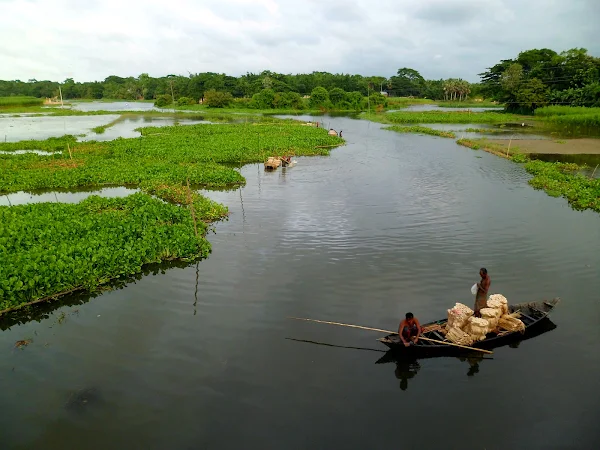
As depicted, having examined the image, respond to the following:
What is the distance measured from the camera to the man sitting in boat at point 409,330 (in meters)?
9.46

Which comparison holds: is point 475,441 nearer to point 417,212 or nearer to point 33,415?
point 33,415

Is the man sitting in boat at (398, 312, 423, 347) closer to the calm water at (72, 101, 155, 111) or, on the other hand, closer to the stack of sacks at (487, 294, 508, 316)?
the stack of sacks at (487, 294, 508, 316)

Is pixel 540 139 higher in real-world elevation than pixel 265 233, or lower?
higher

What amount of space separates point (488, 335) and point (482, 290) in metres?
1.21

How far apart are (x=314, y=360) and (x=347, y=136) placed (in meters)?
45.3

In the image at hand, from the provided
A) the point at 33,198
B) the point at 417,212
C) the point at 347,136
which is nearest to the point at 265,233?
the point at 417,212

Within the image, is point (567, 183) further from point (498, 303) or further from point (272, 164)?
point (272, 164)

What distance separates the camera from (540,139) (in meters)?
46.0

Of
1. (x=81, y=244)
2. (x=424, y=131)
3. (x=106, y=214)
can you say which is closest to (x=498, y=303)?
(x=81, y=244)

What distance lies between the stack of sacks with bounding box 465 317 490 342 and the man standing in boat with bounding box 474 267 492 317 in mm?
771

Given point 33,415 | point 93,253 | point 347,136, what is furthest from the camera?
point 347,136

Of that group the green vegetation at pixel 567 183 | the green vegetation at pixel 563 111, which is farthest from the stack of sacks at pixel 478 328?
the green vegetation at pixel 563 111

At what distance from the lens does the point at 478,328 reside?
380 inches

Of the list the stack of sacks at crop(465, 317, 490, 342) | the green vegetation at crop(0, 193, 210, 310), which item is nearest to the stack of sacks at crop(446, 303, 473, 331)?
the stack of sacks at crop(465, 317, 490, 342)
